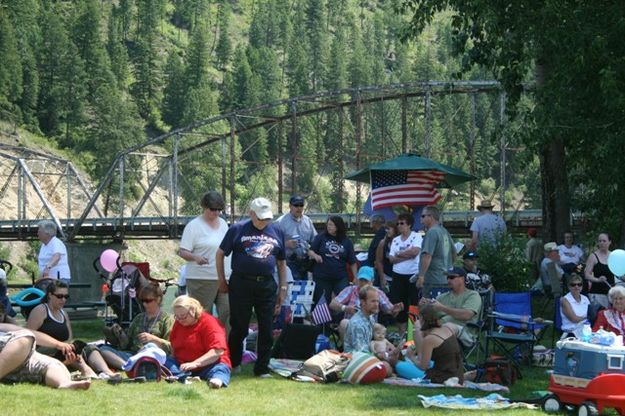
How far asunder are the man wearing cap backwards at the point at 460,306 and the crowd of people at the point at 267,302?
12 millimetres

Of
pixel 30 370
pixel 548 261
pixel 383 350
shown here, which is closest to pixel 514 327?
pixel 383 350

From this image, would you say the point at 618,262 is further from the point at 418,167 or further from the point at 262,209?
the point at 418,167

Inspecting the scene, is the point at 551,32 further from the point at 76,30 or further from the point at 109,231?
the point at 76,30

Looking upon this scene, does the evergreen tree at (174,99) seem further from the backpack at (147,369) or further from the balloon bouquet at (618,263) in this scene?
the backpack at (147,369)

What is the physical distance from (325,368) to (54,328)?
236cm

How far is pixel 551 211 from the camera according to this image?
1906 cm

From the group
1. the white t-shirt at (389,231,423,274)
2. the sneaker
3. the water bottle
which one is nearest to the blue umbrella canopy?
the white t-shirt at (389,231,423,274)

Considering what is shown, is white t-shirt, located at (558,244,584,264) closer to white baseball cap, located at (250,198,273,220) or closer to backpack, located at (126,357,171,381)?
white baseball cap, located at (250,198,273,220)

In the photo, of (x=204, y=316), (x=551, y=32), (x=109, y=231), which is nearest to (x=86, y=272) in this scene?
(x=109, y=231)

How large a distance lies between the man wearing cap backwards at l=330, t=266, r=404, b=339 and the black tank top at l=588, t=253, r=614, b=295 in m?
2.25

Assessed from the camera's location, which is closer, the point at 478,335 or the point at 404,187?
the point at 478,335

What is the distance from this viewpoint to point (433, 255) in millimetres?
12375

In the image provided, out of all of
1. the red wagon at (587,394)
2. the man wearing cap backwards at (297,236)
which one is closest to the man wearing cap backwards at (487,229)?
the man wearing cap backwards at (297,236)

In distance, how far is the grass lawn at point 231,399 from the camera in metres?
8.04
